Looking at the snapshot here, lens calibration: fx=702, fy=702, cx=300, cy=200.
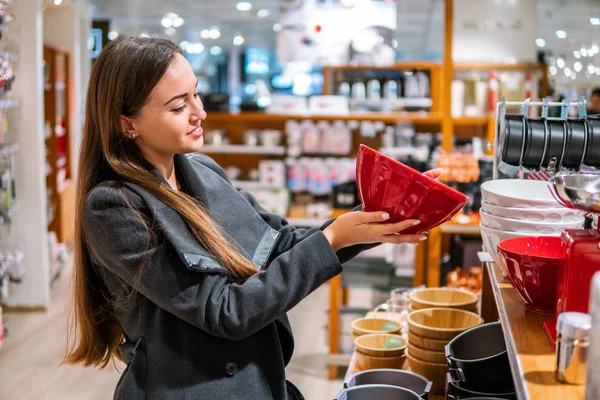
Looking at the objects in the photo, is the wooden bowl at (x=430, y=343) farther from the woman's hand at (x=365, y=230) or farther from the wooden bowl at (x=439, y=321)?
the woman's hand at (x=365, y=230)

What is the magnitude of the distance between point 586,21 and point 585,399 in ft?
52.9

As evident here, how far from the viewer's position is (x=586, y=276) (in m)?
1.17

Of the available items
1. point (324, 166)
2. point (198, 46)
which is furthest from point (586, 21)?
point (324, 166)

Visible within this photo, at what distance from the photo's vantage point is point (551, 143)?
180 centimetres

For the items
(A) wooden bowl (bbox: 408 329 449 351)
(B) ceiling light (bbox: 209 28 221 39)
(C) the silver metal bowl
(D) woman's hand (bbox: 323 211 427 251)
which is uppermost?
(B) ceiling light (bbox: 209 28 221 39)

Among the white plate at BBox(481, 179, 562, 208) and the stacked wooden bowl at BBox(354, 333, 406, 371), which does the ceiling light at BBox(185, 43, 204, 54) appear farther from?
the white plate at BBox(481, 179, 562, 208)

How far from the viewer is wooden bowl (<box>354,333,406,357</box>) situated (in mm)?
2227

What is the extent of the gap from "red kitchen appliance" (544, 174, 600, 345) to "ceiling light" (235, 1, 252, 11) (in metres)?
13.6

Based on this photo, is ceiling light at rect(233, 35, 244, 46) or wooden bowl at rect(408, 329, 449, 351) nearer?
wooden bowl at rect(408, 329, 449, 351)

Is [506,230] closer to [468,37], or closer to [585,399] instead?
[585,399]

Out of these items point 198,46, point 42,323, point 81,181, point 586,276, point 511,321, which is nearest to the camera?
point 586,276

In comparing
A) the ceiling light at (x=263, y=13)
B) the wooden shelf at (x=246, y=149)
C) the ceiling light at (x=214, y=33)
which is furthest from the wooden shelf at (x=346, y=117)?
the ceiling light at (x=214, y=33)

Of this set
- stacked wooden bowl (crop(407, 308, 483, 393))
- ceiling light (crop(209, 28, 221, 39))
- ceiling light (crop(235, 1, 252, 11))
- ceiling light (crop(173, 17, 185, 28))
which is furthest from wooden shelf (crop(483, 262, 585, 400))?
ceiling light (crop(209, 28, 221, 39))

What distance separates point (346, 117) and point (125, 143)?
436 centimetres
